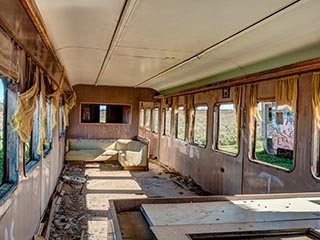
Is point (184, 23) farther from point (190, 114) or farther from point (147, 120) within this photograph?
point (147, 120)

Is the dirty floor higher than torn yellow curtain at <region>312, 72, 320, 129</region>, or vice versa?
torn yellow curtain at <region>312, 72, 320, 129</region>

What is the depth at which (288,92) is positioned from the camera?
4051mm

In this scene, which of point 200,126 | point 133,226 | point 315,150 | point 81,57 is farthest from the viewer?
point 200,126

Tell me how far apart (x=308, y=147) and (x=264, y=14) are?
188 centimetres

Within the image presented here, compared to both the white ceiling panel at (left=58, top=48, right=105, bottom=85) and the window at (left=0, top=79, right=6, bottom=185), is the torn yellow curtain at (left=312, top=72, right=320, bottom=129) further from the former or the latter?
the window at (left=0, top=79, right=6, bottom=185)

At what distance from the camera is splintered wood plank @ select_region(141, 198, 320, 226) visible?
1771mm

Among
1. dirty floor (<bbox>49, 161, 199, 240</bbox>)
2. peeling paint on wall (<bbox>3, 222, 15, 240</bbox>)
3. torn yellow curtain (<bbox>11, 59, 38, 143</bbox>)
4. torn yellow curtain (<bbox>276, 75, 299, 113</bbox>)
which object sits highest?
torn yellow curtain (<bbox>276, 75, 299, 113</bbox>)

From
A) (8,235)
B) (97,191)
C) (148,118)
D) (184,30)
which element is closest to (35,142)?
(8,235)

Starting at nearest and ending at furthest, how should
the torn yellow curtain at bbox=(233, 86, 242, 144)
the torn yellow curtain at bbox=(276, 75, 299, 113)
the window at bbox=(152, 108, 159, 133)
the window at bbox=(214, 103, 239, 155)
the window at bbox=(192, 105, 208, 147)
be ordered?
the torn yellow curtain at bbox=(276, 75, 299, 113) < the torn yellow curtain at bbox=(233, 86, 242, 144) < the window at bbox=(214, 103, 239, 155) < the window at bbox=(192, 105, 208, 147) < the window at bbox=(152, 108, 159, 133)

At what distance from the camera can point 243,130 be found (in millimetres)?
5312

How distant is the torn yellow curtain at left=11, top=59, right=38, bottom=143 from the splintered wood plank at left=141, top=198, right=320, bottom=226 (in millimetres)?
1460

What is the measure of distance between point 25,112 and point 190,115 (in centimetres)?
548

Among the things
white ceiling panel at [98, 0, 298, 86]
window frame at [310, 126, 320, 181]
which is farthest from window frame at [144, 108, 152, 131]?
window frame at [310, 126, 320, 181]

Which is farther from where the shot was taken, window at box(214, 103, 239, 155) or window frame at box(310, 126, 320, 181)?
window at box(214, 103, 239, 155)
